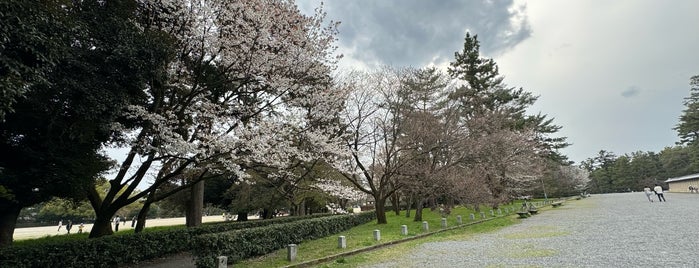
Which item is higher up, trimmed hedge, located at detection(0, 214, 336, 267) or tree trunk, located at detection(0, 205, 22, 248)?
tree trunk, located at detection(0, 205, 22, 248)

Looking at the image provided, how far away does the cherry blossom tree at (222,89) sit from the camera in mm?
9195

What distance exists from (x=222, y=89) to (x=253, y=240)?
5.63 meters

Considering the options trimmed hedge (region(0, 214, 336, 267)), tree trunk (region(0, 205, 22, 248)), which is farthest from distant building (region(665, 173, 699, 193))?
tree trunk (region(0, 205, 22, 248))

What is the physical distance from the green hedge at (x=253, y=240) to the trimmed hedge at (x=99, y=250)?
564 millimetres

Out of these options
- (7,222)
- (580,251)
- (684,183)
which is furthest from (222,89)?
(684,183)

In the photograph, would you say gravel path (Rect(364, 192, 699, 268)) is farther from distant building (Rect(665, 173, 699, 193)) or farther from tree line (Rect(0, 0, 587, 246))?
distant building (Rect(665, 173, 699, 193))

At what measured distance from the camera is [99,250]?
8414 millimetres

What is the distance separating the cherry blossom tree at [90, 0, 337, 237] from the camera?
9195 mm

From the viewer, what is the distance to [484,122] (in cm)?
2109

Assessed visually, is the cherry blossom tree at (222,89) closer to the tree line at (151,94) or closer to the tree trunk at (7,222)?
the tree line at (151,94)

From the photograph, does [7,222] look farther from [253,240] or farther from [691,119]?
[691,119]

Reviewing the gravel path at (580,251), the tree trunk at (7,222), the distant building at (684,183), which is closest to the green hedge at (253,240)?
the gravel path at (580,251)

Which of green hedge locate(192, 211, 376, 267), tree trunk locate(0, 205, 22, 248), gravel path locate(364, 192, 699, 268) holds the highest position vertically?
tree trunk locate(0, 205, 22, 248)

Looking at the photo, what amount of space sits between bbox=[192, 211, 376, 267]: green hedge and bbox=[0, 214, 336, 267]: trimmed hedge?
56cm
